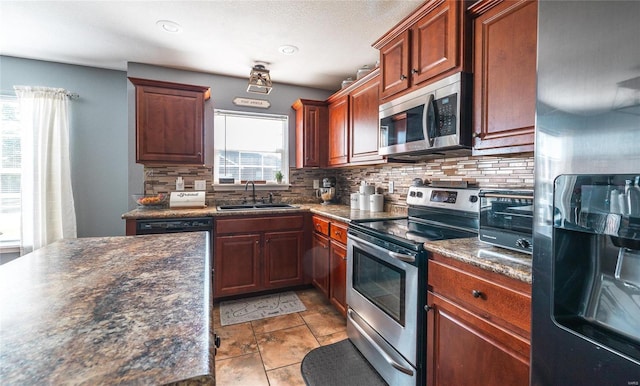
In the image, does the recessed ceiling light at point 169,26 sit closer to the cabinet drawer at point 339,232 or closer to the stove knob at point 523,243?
the cabinet drawer at point 339,232

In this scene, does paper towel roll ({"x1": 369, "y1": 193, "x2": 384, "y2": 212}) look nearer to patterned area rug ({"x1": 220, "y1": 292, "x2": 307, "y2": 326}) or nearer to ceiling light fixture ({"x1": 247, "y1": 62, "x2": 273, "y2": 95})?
patterned area rug ({"x1": 220, "y1": 292, "x2": 307, "y2": 326})

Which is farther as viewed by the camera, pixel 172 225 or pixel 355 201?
pixel 355 201

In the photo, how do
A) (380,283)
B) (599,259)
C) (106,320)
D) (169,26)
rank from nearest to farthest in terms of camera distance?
(106,320) < (599,259) < (380,283) < (169,26)

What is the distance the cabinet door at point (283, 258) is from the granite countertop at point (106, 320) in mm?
1746

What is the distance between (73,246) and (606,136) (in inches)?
77.6

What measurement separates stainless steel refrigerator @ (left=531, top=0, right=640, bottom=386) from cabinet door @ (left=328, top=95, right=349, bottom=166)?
2.13 m

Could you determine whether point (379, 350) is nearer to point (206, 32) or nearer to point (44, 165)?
point (206, 32)

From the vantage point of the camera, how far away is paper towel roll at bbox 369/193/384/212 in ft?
8.97

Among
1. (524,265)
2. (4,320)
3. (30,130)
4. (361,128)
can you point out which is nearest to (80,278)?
(4,320)

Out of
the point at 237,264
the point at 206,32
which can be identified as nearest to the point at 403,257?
the point at 237,264

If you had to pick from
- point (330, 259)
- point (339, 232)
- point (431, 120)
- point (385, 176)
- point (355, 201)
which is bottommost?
point (330, 259)

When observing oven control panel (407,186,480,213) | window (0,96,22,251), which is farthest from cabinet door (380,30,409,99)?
window (0,96,22,251)

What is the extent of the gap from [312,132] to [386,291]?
2.14m

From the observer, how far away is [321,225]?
2783 mm
